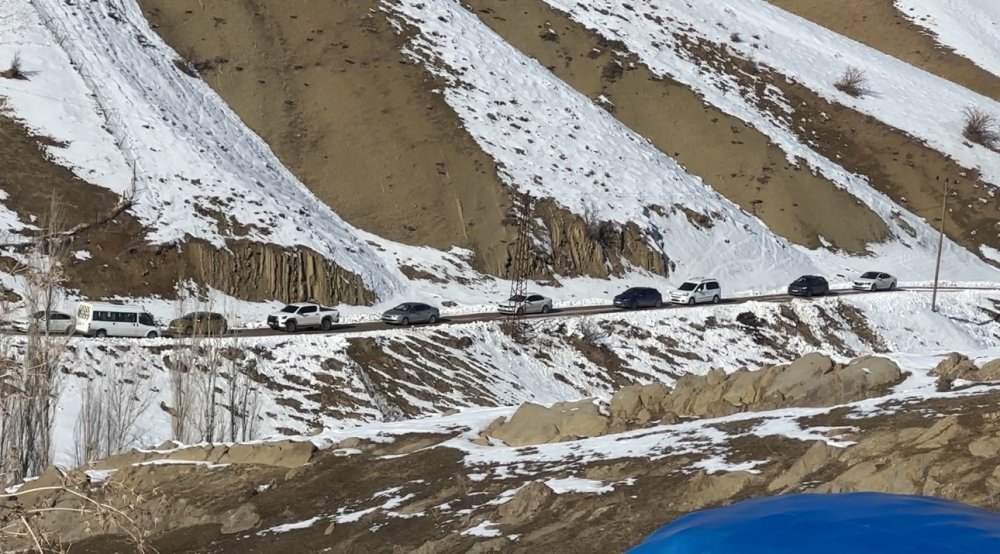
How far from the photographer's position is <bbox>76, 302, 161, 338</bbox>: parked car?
45.5 metres

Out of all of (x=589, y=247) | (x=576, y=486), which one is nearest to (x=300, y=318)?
(x=589, y=247)

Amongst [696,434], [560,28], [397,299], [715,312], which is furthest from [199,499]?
[560,28]

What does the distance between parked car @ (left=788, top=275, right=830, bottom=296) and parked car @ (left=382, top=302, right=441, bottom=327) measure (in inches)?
991

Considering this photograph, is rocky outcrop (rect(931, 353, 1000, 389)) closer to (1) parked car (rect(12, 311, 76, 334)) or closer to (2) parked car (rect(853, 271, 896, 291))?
(1) parked car (rect(12, 311, 76, 334))

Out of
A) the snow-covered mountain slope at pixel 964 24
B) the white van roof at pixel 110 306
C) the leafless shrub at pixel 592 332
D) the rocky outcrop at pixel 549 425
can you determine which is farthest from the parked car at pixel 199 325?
the snow-covered mountain slope at pixel 964 24

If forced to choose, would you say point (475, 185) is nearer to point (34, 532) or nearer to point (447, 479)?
point (447, 479)

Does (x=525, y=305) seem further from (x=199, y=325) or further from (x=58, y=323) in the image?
(x=58, y=323)

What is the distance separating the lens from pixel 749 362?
5888 cm

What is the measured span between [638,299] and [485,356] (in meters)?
13.1

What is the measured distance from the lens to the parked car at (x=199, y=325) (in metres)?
44.3

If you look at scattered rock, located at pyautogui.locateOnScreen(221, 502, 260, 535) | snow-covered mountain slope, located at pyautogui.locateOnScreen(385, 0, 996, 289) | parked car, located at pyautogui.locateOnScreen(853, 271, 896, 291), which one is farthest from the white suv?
scattered rock, located at pyautogui.locateOnScreen(221, 502, 260, 535)

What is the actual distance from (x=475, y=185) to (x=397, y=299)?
14.7m

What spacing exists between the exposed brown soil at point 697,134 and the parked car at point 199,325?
4792cm

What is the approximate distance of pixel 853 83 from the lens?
344 ft
